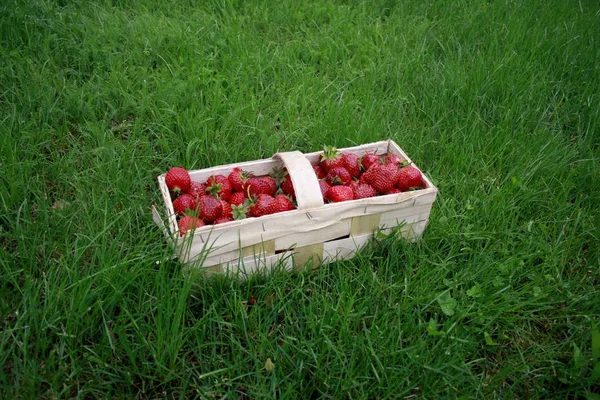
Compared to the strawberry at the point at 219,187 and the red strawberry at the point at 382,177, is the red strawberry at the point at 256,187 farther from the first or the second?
the red strawberry at the point at 382,177

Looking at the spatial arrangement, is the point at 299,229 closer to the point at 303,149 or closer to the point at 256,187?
the point at 256,187

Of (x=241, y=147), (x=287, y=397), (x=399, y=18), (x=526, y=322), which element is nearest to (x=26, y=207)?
(x=241, y=147)

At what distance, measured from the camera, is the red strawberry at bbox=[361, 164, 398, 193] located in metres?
2.19

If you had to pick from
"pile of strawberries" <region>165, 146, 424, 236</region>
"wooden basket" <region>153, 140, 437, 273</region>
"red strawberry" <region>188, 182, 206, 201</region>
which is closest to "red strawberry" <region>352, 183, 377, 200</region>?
"pile of strawberries" <region>165, 146, 424, 236</region>

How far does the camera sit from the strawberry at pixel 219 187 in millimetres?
2133

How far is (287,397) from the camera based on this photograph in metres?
1.71

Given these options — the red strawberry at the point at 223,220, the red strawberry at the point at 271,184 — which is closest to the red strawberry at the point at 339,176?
the red strawberry at the point at 271,184

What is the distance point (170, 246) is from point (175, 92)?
1316 millimetres

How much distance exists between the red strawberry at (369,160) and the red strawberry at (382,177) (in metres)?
0.10

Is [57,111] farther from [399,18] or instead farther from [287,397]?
[399,18]

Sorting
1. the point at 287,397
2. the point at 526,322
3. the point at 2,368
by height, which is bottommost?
the point at 526,322

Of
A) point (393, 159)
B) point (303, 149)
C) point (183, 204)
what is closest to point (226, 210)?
point (183, 204)

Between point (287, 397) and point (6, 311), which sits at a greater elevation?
point (6, 311)

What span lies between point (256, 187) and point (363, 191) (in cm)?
44
